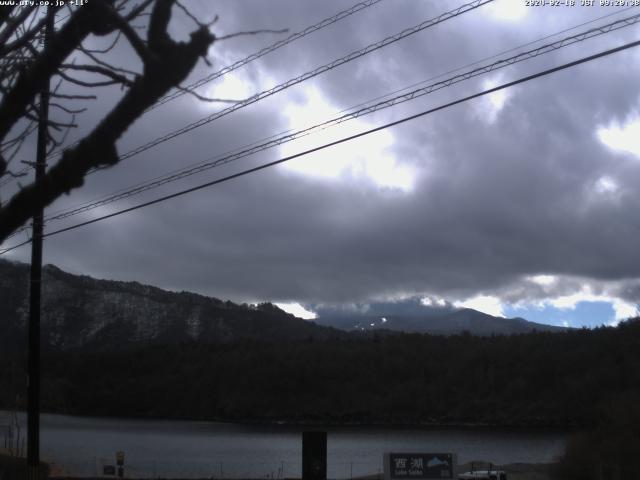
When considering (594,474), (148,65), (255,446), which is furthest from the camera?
(255,446)

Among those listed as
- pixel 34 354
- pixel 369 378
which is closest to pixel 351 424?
pixel 369 378

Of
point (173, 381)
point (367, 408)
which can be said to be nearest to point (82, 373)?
point (173, 381)

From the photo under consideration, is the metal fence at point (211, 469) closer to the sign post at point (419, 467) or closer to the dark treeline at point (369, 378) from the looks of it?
the sign post at point (419, 467)

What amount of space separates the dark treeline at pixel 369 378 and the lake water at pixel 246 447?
319 inches

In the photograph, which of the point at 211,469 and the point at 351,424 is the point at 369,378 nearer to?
the point at 351,424

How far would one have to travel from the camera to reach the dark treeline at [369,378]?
10719 centimetres

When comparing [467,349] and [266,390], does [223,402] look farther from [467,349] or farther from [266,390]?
[467,349]

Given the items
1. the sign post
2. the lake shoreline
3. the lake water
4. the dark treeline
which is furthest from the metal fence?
the lake shoreline

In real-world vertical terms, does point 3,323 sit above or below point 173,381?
above

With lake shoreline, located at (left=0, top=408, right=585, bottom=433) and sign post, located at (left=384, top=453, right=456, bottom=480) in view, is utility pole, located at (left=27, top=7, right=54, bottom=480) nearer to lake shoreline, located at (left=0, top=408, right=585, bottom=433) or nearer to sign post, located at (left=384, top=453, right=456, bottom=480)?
sign post, located at (left=384, top=453, right=456, bottom=480)

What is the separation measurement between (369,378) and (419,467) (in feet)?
370

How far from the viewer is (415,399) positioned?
4938 inches

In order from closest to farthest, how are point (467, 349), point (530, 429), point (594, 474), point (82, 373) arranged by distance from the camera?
point (594, 474) < point (530, 429) < point (467, 349) < point (82, 373)

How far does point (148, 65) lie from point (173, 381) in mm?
147576
